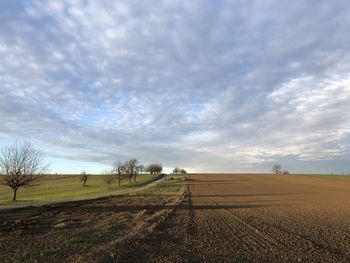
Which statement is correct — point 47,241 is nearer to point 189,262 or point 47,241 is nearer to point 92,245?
point 92,245

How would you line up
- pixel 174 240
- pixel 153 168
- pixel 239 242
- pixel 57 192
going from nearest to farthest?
1. pixel 239 242
2. pixel 174 240
3. pixel 57 192
4. pixel 153 168

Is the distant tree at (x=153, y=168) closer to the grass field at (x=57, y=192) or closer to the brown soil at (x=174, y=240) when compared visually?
the grass field at (x=57, y=192)

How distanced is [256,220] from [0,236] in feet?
40.0

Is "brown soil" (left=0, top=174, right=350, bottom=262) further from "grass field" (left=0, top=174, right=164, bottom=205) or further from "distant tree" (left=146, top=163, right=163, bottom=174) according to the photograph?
"distant tree" (left=146, top=163, right=163, bottom=174)

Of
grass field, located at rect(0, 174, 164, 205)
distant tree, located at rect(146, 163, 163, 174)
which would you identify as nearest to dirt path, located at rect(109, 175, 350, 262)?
grass field, located at rect(0, 174, 164, 205)

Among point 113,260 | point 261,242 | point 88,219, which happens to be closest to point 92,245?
point 113,260

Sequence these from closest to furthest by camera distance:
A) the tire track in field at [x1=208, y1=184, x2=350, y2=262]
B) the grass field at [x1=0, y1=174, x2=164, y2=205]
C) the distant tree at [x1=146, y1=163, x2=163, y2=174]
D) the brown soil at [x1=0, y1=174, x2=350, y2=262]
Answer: the brown soil at [x1=0, y1=174, x2=350, y2=262]
the tire track in field at [x1=208, y1=184, x2=350, y2=262]
the grass field at [x1=0, y1=174, x2=164, y2=205]
the distant tree at [x1=146, y1=163, x2=163, y2=174]

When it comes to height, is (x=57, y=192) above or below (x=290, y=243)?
above

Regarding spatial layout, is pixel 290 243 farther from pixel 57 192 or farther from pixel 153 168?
pixel 153 168

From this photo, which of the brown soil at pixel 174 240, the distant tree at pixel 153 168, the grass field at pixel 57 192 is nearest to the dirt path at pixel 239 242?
the brown soil at pixel 174 240

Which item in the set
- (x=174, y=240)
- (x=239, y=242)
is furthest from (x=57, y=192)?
(x=239, y=242)

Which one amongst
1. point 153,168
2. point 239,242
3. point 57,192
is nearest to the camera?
point 239,242

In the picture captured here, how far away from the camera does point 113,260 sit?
9.25m

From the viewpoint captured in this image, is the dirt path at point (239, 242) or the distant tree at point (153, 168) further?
the distant tree at point (153, 168)
